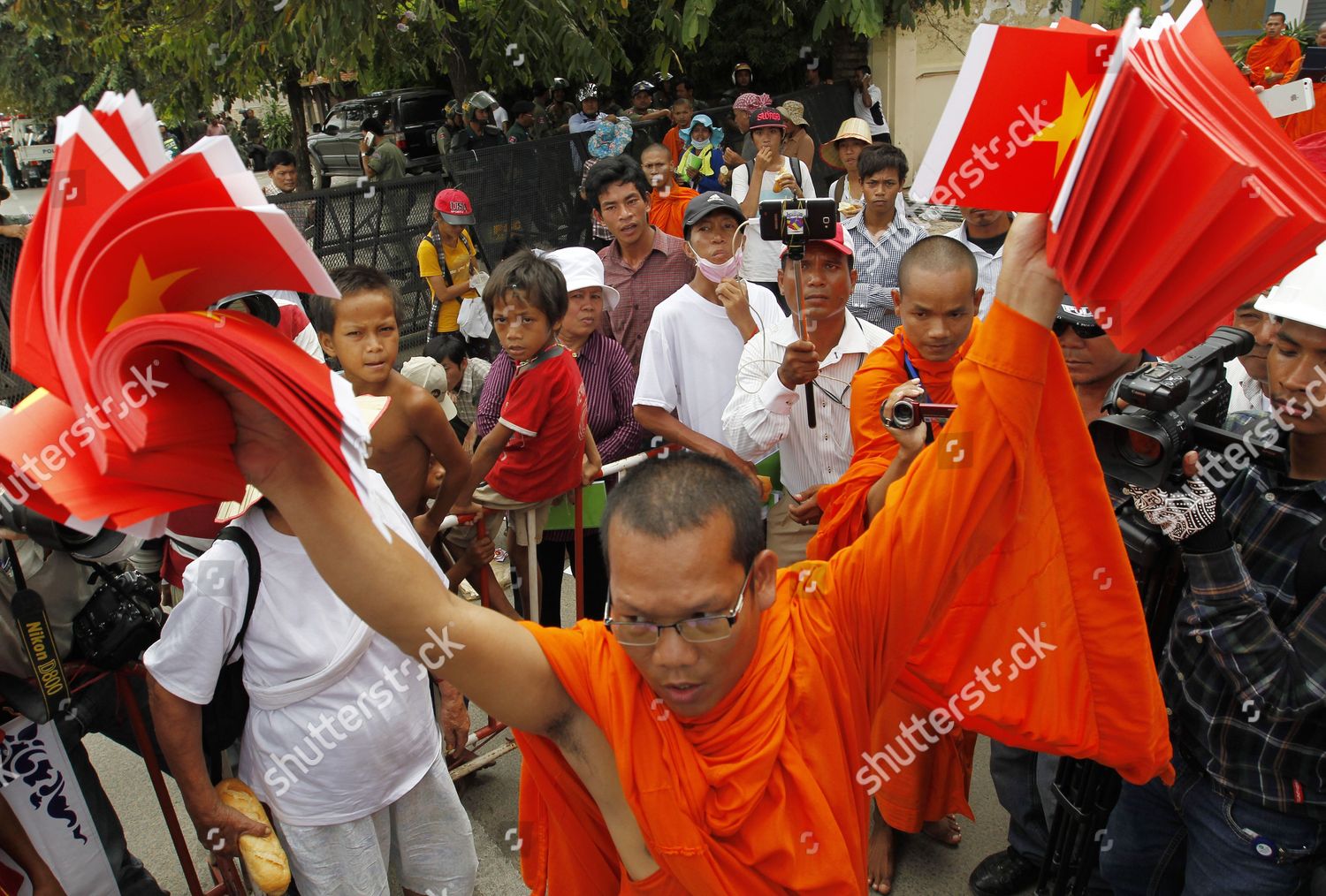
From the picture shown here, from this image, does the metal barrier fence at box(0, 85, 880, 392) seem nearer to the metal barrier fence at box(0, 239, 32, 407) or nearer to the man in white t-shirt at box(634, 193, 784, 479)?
the metal barrier fence at box(0, 239, 32, 407)

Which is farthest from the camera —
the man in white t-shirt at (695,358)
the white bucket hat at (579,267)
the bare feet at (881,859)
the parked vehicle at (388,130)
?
the parked vehicle at (388,130)

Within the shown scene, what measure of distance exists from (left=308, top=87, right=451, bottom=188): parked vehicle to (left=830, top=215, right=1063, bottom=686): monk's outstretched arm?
16.9 metres

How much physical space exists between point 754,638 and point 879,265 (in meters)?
4.13

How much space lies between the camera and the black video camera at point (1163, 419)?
1885 millimetres

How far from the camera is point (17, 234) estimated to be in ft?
19.8

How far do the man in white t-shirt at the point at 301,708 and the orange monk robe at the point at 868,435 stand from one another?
1267mm

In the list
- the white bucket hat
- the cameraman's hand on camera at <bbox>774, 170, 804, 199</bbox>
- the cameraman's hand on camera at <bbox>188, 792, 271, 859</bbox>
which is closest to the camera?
the cameraman's hand on camera at <bbox>188, 792, 271, 859</bbox>

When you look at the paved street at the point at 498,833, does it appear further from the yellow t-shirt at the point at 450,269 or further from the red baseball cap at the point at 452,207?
the red baseball cap at the point at 452,207

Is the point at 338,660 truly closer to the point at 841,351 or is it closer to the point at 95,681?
the point at 95,681

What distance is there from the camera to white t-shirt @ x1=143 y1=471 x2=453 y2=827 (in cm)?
232

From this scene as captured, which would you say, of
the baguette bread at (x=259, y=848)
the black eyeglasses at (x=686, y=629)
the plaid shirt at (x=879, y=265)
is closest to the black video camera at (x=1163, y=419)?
the black eyeglasses at (x=686, y=629)

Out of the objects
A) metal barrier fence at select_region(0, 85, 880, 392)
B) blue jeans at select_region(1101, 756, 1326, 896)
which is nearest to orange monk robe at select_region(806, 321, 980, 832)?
blue jeans at select_region(1101, 756, 1326, 896)

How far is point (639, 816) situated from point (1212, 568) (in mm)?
1271

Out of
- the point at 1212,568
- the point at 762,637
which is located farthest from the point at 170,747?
the point at 1212,568
